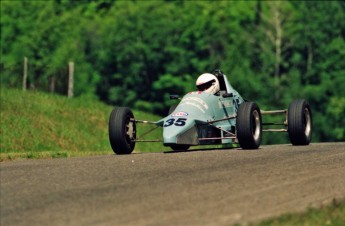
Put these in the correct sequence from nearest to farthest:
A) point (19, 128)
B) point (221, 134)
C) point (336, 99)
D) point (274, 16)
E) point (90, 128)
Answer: point (221, 134) → point (19, 128) → point (90, 128) → point (336, 99) → point (274, 16)

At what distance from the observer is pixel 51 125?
99.9 feet

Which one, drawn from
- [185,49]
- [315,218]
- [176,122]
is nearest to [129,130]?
[176,122]

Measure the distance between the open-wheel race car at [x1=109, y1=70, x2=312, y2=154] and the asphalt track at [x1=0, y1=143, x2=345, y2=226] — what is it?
7.38 feet

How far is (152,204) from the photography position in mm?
12961

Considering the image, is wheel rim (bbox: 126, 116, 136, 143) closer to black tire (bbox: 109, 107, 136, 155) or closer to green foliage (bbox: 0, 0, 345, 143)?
black tire (bbox: 109, 107, 136, 155)

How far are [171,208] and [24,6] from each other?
3605 inches

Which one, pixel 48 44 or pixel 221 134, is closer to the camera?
pixel 221 134

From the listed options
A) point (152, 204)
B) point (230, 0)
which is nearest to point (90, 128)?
point (152, 204)

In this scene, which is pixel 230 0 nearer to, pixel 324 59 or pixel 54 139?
pixel 324 59

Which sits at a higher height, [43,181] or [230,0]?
[230,0]

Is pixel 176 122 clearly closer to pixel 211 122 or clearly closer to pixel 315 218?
pixel 211 122

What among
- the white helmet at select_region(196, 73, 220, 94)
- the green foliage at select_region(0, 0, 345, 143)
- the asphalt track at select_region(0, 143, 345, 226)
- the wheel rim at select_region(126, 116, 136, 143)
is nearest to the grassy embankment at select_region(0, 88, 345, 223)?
the wheel rim at select_region(126, 116, 136, 143)

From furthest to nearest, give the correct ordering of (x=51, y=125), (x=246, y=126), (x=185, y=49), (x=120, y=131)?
1. (x=185, y=49)
2. (x=51, y=125)
3. (x=120, y=131)
4. (x=246, y=126)

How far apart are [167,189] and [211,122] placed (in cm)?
701
